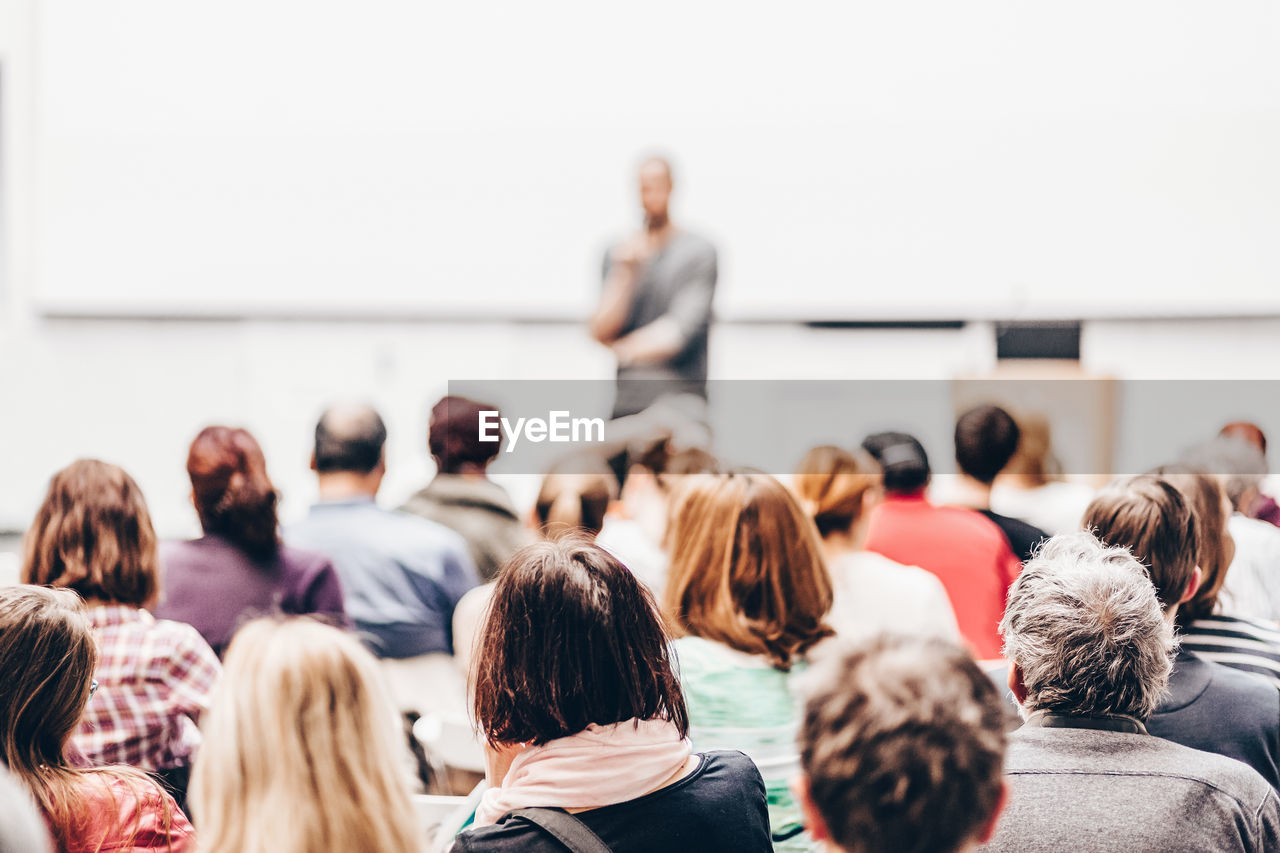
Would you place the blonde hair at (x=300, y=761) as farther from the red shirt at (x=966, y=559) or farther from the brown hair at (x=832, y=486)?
the red shirt at (x=966, y=559)

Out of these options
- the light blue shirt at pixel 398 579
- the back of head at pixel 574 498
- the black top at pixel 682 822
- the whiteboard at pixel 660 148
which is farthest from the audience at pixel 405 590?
the whiteboard at pixel 660 148

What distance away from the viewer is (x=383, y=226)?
5.64 m

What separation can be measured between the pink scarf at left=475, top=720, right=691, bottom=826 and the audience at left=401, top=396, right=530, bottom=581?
1.53 meters

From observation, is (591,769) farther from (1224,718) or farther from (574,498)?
(574,498)

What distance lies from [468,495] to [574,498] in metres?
0.31

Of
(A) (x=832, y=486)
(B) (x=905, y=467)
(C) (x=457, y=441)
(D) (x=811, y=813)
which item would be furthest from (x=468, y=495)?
(D) (x=811, y=813)

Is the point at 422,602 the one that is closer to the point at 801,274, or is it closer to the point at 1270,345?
the point at 801,274

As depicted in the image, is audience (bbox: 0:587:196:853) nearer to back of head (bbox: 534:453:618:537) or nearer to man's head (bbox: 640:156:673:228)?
back of head (bbox: 534:453:618:537)

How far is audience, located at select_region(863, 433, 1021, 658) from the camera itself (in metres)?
2.72

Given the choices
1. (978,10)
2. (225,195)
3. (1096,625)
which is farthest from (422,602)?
(978,10)

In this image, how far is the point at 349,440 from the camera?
A: 2904mm

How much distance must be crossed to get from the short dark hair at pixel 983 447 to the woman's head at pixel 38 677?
224cm

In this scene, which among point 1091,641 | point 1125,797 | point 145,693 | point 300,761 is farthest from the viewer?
point 145,693

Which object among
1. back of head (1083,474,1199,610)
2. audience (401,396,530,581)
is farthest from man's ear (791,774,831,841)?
audience (401,396,530,581)
